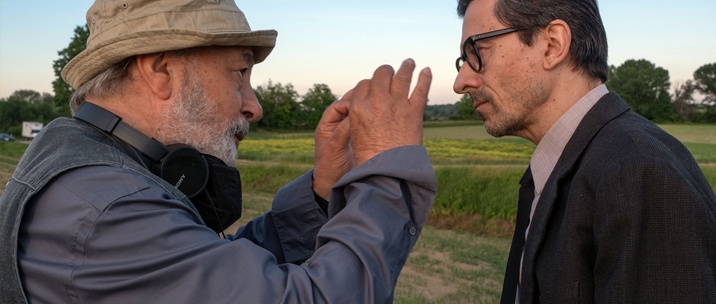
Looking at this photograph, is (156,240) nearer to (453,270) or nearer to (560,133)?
(560,133)

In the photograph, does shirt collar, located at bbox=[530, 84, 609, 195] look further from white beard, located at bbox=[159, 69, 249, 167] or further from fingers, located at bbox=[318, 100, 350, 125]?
white beard, located at bbox=[159, 69, 249, 167]

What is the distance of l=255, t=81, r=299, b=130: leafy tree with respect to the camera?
65.0 meters

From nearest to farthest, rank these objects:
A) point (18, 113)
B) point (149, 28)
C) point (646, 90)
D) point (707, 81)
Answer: point (149, 28), point (646, 90), point (707, 81), point (18, 113)

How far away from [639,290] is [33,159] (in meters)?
1.96

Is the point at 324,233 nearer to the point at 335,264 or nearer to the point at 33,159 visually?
the point at 335,264

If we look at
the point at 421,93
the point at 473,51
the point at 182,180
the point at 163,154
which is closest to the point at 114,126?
the point at 163,154

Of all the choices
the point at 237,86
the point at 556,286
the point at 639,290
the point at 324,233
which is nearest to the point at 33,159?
the point at 237,86

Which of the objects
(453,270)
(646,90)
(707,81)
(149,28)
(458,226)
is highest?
(707,81)

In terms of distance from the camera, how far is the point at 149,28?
6.48 feet

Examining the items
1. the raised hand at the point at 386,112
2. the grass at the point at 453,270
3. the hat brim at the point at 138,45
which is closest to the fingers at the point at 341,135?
the raised hand at the point at 386,112

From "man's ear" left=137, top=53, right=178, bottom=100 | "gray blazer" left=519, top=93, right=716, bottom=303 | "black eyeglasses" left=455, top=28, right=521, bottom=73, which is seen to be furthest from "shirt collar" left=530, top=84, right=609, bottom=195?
"man's ear" left=137, top=53, right=178, bottom=100

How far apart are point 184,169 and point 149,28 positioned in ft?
1.67

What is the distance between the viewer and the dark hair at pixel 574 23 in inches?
99.2

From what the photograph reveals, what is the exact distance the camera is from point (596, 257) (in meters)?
1.97
